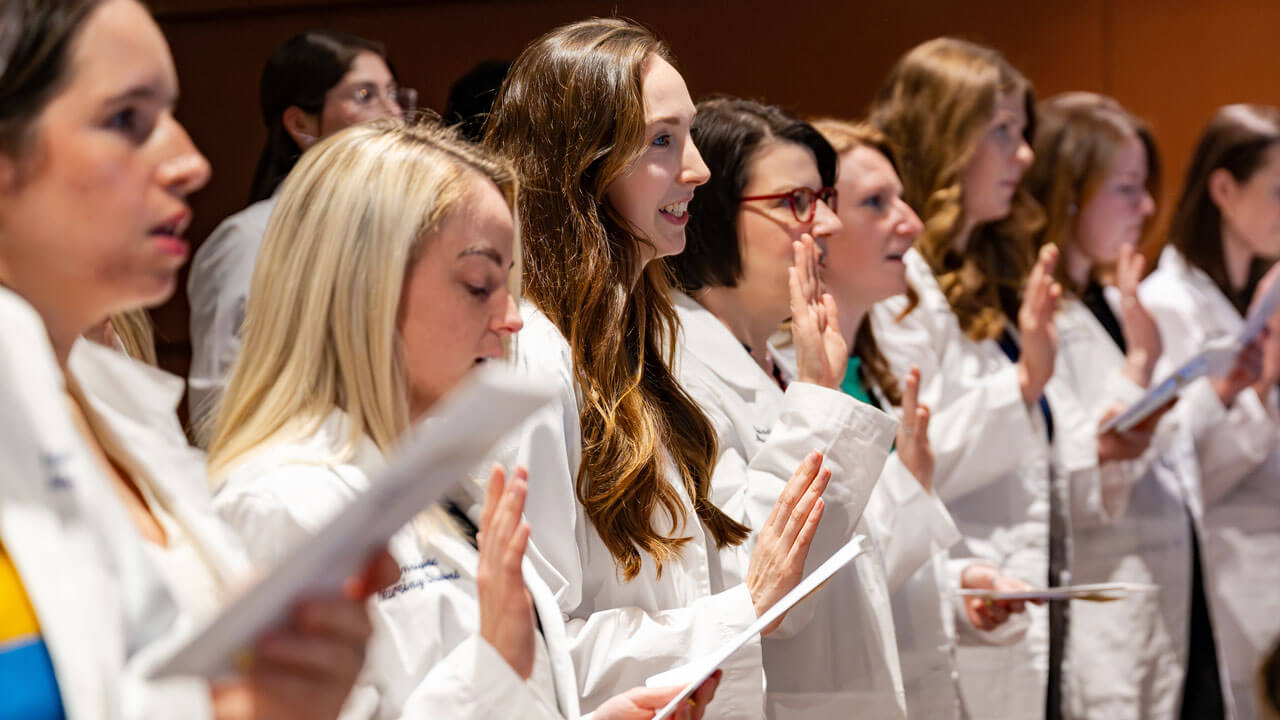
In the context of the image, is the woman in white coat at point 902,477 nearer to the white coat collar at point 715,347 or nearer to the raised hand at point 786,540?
the white coat collar at point 715,347

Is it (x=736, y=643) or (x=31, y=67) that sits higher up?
(x=31, y=67)

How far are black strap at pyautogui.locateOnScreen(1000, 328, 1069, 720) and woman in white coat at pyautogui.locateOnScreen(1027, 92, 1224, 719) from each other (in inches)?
2.7

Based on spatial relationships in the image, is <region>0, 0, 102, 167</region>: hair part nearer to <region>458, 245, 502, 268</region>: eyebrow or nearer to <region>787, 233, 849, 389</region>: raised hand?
<region>458, 245, 502, 268</region>: eyebrow

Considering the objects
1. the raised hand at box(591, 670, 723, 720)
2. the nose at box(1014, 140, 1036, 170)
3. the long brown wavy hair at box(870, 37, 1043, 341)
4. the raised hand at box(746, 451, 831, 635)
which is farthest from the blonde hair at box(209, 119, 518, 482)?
the nose at box(1014, 140, 1036, 170)

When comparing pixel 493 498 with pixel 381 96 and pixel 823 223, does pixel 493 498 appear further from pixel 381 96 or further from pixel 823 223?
pixel 381 96

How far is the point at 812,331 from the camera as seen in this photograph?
6.68ft

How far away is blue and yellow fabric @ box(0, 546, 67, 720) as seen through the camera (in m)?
0.86

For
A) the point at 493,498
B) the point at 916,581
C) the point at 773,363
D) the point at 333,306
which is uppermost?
the point at 333,306

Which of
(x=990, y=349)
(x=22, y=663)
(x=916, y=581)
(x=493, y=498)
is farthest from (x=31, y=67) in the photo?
(x=990, y=349)

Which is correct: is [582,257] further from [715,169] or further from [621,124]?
[715,169]

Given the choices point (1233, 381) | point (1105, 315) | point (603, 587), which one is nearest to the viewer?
point (603, 587)

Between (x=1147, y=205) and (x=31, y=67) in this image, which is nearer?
(x=31, y=67)

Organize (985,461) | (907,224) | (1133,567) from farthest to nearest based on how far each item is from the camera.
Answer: (1133,567) → (985,461) → (907,224)

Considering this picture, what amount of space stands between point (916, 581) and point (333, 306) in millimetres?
1355
